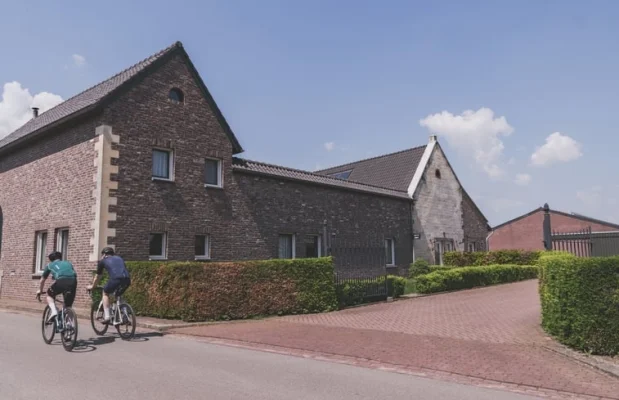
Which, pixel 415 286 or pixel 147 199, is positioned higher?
pixel 147 199

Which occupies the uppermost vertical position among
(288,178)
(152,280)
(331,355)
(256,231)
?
(288,178)

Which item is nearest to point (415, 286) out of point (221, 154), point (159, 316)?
point (221, 154)

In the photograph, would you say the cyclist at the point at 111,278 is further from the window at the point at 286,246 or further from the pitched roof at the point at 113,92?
the window at the point at 286,246

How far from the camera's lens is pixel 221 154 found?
18.1m

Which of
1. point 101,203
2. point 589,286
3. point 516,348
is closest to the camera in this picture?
point 589,286

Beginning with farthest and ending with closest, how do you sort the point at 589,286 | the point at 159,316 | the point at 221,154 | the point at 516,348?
the point at 221,154, the point at 159,316, the point at 516,348, the point at 589,286

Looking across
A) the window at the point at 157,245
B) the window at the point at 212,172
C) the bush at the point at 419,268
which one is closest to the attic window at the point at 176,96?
the window at the point at 212,172

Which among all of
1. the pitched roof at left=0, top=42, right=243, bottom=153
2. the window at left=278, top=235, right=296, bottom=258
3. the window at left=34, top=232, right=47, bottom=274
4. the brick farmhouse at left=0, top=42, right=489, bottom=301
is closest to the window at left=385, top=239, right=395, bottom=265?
the brick farmhouse at left=0, top=42, right=489, bottom=301

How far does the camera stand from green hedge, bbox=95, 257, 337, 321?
1237 cm

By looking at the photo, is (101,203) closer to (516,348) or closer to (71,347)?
(71,347)

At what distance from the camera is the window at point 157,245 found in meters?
15.8

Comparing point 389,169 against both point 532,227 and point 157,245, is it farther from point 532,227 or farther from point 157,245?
point 532,227

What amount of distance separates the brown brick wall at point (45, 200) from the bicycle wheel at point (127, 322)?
5.66m

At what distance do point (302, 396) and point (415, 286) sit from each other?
1459 cm
